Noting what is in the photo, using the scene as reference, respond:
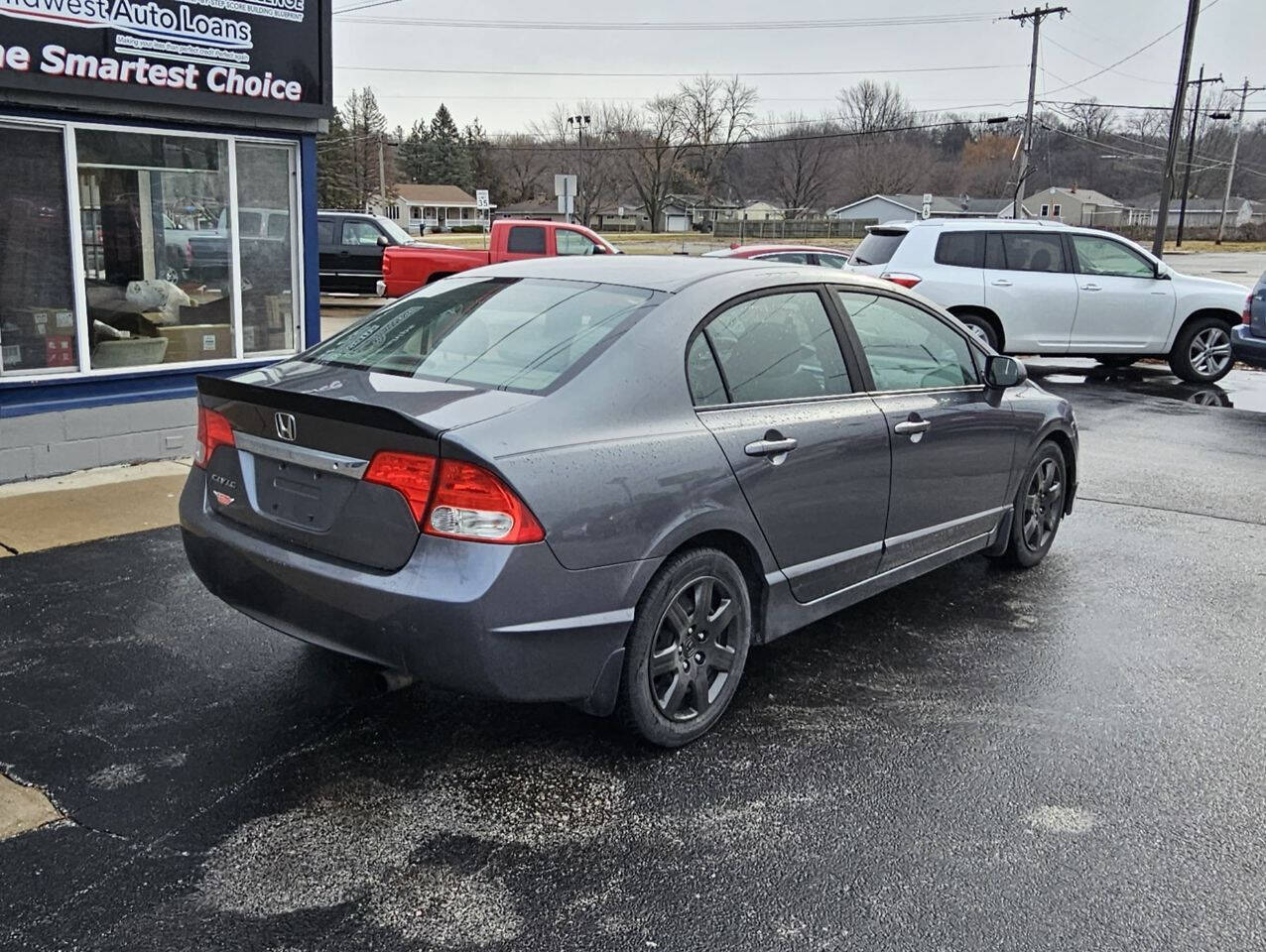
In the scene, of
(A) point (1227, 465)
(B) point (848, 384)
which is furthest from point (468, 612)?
(A) point (1227, 465)

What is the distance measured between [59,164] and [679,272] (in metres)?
5.29

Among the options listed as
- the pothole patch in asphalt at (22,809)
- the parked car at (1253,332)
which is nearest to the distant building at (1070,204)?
the parked car at (1253,332)

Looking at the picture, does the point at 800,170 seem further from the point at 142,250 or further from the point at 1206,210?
the point at 142,250

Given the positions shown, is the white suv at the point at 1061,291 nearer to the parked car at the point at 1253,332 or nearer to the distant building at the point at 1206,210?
the parked car at the point at 1253,332

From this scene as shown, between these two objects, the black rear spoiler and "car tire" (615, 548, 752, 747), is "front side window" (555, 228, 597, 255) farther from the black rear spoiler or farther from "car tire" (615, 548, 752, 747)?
"car tire" (615, 548, 752, 747)

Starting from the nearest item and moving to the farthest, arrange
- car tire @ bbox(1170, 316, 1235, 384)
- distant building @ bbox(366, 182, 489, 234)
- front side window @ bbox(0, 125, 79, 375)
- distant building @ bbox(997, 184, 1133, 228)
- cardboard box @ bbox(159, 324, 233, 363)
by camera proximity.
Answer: front side window @ bbox(0, 125, 79, 375)
cardboard box @ bbox(159, 324, 233, 363)
car tire @ bbox(1170, 316, 1235, 384)
distant building @ bbox(997, 184, 1133, 228)
distant building @ bbox(366, 182, 489, 234)

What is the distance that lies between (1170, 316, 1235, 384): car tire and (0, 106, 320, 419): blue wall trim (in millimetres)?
10798

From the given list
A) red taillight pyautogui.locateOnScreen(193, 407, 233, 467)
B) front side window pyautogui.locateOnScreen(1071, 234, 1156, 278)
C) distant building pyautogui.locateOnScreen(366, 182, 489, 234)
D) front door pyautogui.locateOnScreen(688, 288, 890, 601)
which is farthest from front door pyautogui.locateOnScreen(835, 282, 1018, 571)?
distant building pyautogui.locateOnScreen(366, 182, 489, 234)

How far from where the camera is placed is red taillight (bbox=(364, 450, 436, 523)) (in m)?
3.14

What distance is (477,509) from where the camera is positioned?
3.11 m

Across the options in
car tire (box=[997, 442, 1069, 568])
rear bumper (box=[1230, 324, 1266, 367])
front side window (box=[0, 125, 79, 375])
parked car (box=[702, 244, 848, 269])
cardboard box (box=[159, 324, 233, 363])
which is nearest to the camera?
car tire (box=[997, 442, 1069, 568])

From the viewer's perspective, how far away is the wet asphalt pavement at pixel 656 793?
110 inches

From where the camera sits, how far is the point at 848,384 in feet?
14.5

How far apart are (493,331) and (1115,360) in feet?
44.0
